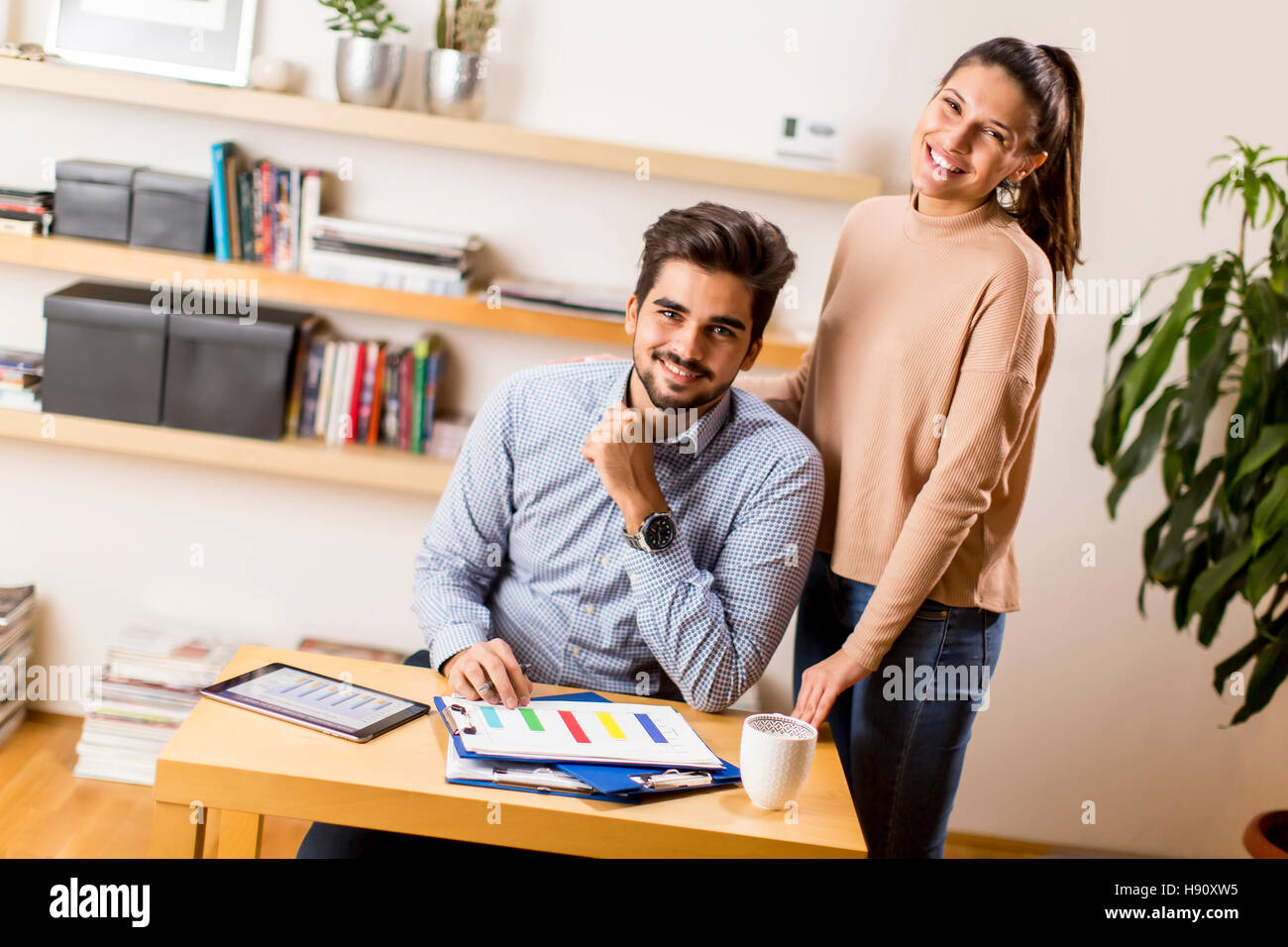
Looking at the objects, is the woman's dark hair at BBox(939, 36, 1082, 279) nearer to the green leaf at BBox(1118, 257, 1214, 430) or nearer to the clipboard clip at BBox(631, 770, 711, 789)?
the green leaf at BBox(1118, 257, 1214, 430)

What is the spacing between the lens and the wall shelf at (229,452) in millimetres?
2490

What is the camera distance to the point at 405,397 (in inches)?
103

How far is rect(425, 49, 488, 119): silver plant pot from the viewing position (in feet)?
7.87

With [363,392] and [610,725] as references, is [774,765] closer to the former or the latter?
[610,725]

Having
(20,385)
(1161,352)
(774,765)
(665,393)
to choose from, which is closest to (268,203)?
(20,385)

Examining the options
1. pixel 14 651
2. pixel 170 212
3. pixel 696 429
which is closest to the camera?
pixel 696 429

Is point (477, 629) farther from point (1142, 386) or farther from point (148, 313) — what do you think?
point (1142, 386)

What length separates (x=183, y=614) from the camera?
2.80 metres

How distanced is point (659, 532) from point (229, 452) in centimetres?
133

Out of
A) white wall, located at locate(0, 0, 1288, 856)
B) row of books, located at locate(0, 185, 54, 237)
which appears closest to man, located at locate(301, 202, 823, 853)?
white wall, located at locate(0, 0, 1288, 856)

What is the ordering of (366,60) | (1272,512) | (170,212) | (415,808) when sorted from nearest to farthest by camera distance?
1. (415,808)
2. (1272,512)
3. (366,60)
4. (170,212)

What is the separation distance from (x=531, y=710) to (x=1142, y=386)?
1.55 metres

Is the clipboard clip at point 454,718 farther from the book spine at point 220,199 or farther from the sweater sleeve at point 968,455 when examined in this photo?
the book spine at point 220,199

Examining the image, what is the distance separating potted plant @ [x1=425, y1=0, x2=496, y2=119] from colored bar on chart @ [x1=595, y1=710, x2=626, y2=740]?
150cm
